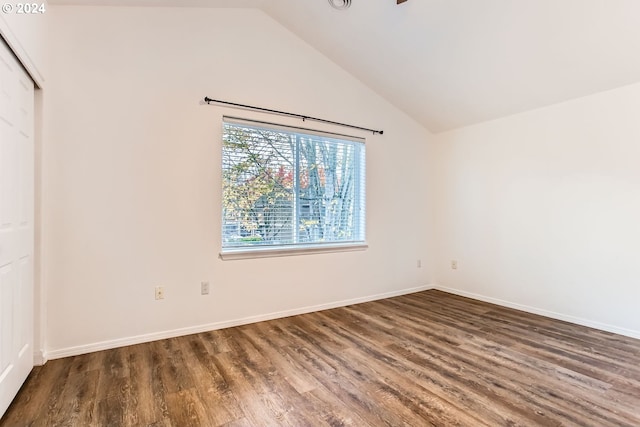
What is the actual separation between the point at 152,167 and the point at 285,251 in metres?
1.45

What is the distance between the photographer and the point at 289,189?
3389 millimetres

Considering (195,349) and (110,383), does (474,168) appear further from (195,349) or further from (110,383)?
(110,383)

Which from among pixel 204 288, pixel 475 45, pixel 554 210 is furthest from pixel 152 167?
pixel 554 210

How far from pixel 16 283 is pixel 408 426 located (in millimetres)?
2294

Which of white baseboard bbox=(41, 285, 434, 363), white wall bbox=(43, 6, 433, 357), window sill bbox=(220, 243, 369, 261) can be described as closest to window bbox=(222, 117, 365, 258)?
window sill bbox=(220, 243, 369, 261)

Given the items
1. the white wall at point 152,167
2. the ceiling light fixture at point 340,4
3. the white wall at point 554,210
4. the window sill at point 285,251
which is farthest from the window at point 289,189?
the white wall at point 554,210

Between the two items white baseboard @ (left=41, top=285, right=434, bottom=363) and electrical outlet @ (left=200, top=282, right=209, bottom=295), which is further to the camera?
electrical outlet @ (left=200, top=282, right=209, bottom=295)

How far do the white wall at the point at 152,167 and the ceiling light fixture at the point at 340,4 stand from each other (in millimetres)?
633

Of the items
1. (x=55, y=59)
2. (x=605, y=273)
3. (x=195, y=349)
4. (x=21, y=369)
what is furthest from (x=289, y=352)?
(x=605, y=273)

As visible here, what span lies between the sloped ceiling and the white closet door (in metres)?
1.09

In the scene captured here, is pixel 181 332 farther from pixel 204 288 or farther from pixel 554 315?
pixel 554 315

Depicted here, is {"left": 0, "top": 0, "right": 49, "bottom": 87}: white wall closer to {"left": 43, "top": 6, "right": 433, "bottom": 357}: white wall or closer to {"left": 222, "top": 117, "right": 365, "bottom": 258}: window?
{"left": 43, "top": 6, "right": 433, "bottom": 357}: white wall

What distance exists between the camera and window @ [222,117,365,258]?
3.06 metres

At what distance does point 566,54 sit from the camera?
104 inches
